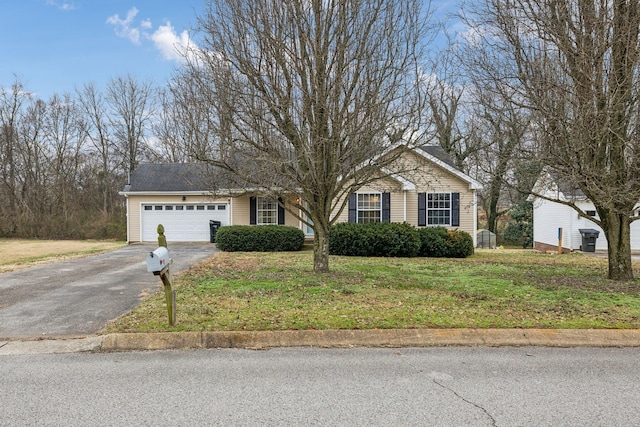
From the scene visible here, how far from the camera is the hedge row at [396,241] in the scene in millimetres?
15859

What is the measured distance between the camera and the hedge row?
1586 centimetres

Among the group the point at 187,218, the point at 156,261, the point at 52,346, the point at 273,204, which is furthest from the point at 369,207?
the point at 52,346

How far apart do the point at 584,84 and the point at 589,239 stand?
14.4 meters

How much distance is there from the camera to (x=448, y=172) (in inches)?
720

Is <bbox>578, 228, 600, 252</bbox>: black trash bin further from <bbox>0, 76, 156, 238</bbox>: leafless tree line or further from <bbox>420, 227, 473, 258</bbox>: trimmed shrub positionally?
<bbox>0, 76, 156, 238</bbox>: leafless tree line

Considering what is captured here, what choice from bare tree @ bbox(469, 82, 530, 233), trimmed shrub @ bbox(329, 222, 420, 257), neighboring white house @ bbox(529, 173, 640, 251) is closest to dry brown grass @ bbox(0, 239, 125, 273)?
trimmed shrub @ bbox(329, 222, 420, 257)

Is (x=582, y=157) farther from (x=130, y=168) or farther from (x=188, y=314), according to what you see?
(x=130, y=168)

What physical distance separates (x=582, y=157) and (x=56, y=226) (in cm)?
2978

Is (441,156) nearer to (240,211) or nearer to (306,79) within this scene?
(240,211)

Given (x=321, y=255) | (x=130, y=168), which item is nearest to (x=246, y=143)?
(x=321, y=255)

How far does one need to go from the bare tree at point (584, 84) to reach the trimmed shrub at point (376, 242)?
25.0 ft

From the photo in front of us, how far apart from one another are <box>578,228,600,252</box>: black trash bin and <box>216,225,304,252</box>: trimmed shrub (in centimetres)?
1308

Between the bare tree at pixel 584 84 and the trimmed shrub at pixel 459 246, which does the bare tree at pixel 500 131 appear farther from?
the trimmed shrub at pixel 459 246

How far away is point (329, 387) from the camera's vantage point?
152 inches
